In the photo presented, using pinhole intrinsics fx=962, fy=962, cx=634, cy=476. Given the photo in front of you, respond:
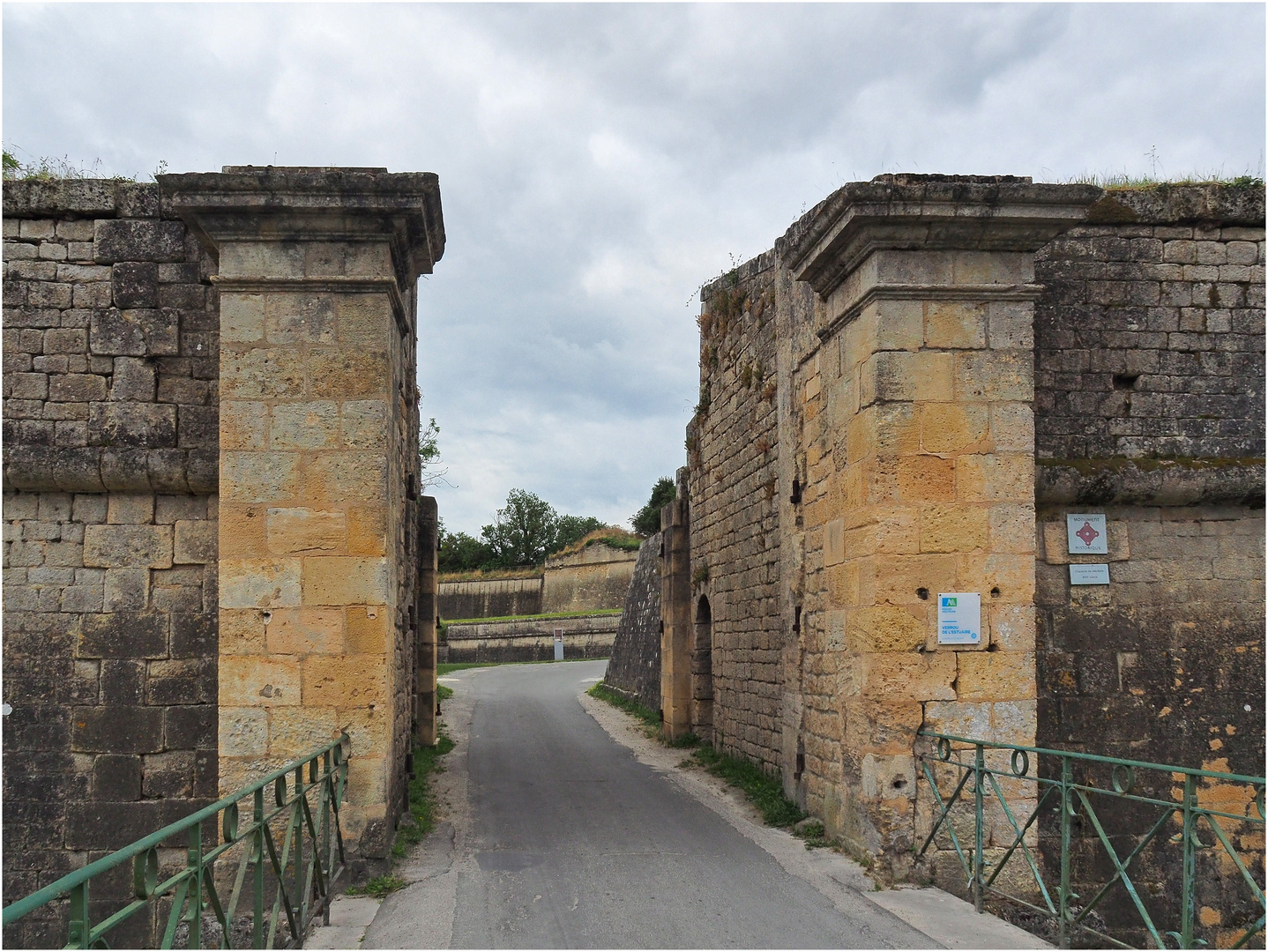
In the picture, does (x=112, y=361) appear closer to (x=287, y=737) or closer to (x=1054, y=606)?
(x=287, y=737)

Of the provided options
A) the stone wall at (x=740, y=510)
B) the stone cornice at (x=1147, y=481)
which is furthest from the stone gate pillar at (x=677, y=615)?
the stone cornice at (x=1147, y=481)

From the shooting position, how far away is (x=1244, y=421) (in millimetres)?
7039

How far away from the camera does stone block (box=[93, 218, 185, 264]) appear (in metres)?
6.31

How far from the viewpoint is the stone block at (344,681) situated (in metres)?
5.69

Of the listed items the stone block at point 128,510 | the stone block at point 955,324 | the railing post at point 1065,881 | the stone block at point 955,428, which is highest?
the stone block at point 955,324

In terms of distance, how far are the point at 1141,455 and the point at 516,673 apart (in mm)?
19809

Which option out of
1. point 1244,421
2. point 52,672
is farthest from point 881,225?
point 52,672

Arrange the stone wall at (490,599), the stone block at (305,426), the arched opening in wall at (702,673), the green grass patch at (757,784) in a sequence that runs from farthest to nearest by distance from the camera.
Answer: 1. the stone wall at (490,599)
2. the arched opening in wall at (702,673)
3. the green grass patch at (757,784)
4. the stone block at (305,426)

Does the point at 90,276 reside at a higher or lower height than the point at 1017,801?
higher

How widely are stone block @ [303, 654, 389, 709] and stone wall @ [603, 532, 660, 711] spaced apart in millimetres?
9881

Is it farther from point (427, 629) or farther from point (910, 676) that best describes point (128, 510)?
point (427, 629)

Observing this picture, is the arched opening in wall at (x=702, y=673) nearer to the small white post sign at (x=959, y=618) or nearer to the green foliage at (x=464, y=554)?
the small white post sign at (x=959, y=618)

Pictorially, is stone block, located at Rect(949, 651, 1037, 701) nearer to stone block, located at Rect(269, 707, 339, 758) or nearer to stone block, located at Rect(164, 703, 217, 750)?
stone block, located at Rect(269, 707, 339, 758)

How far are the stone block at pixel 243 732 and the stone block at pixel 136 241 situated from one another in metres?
2.97
